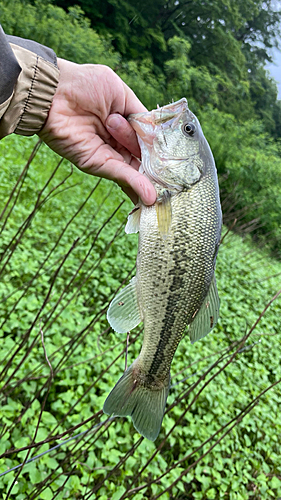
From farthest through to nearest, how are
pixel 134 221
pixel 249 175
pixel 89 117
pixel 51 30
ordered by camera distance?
pixel 249 175, pixel 51 30, pixel 89 117, pixel 134 221

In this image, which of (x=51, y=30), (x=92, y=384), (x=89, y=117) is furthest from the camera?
(x=51, y=30)

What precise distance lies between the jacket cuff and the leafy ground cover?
1.29 ft

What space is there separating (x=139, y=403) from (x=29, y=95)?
1290 mm

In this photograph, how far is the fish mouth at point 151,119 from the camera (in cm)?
140

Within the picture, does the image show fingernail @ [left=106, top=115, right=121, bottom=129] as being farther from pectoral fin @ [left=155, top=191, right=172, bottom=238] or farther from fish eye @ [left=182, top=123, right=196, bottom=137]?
pectoral fin @ [left=155, top=191, right=172, bottom=238]

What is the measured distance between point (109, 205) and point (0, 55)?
4.67m

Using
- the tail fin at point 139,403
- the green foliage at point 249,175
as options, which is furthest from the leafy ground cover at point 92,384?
the green foliage at point 249,175

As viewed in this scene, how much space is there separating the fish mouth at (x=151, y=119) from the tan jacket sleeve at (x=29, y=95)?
15.3 inches

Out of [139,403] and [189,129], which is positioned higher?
[189,129]

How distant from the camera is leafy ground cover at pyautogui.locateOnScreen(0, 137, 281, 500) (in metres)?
1.94

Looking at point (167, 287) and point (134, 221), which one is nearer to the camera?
point (167, 287)

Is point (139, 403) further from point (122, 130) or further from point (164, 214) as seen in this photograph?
point (122, 130)

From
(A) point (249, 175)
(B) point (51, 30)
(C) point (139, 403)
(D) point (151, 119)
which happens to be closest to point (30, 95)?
(D) point (151, 119)

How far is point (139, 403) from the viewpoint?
1.22 metres
